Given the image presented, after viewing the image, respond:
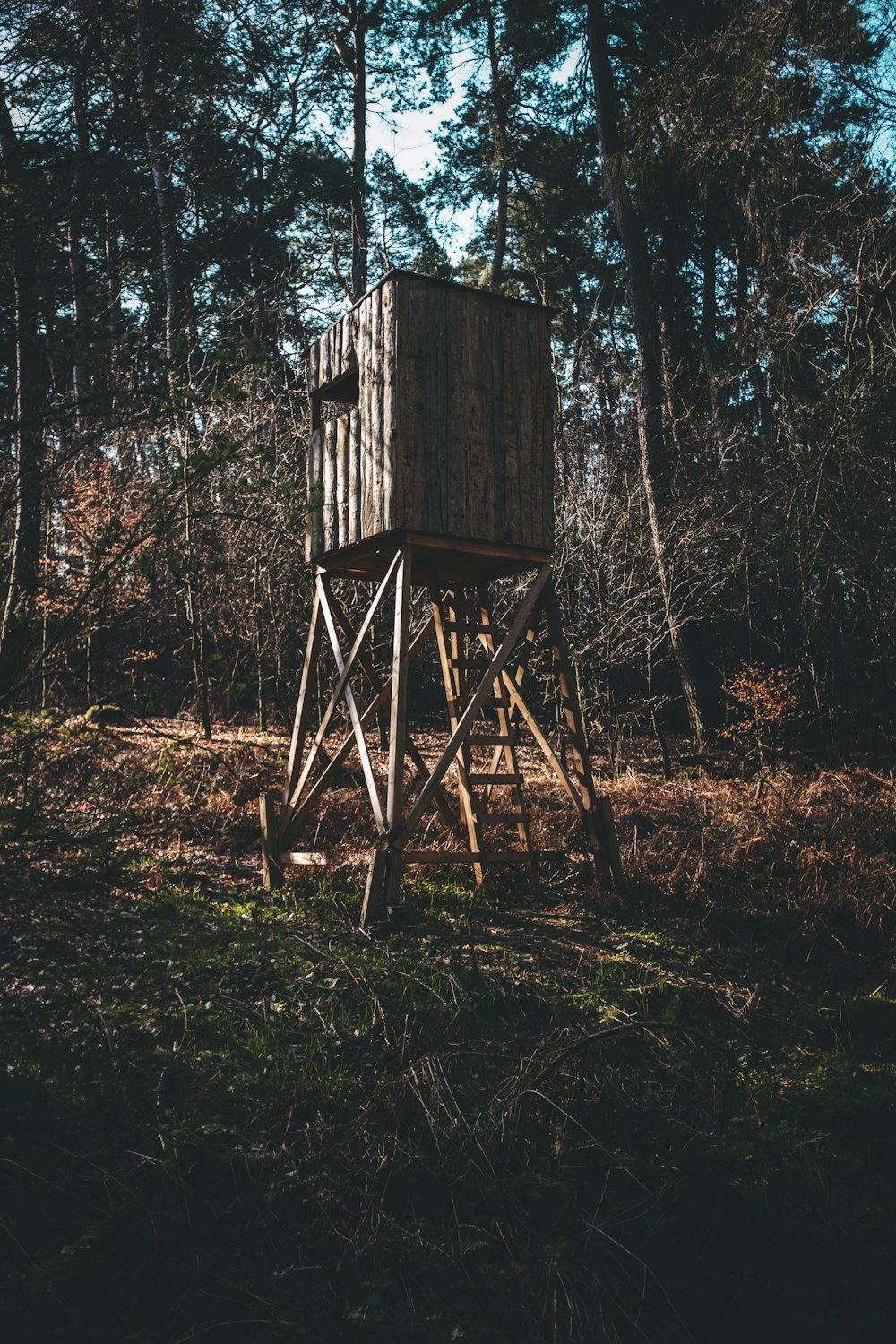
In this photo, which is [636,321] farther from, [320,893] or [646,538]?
[320,893]

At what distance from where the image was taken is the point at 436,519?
8.96m

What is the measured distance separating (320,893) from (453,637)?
3100mm

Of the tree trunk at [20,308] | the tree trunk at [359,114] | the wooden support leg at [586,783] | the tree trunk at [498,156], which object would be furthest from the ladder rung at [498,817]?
the tree trunk at [498,156]

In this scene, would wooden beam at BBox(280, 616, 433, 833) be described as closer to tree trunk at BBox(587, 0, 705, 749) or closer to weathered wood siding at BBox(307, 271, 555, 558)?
weathered wood siding at BBox(307, 271, 555, 558)

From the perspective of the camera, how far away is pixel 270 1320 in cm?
395

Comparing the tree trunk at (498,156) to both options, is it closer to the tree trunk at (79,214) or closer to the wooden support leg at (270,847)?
the wooden support leg at (270,847)

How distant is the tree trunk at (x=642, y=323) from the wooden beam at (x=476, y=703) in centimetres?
646

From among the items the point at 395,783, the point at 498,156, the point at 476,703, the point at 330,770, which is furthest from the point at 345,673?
the point at 498,156

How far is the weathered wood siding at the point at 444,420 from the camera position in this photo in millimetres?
8953

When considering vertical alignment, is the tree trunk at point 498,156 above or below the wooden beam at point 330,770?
above

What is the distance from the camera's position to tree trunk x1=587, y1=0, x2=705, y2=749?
640 inches

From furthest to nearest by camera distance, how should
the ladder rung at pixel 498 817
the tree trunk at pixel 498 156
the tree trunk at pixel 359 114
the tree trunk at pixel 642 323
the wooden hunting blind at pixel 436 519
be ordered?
the tree trunk at pixel 498 156, the tree trunk at pixel 359 114, the tree trunk at pixel 642 323, the ladder rung at pixel 498 817, the wooden hunting blind at pixel 436 519

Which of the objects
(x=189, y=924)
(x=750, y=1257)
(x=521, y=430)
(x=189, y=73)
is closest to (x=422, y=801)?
(x=189, y=924)

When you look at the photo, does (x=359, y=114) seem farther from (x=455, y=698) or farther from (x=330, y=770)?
(x=330, y=770)
